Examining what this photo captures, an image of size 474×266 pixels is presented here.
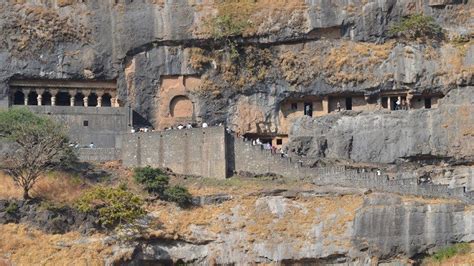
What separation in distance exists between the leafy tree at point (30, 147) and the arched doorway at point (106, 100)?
8620 mm

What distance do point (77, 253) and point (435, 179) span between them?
55.8 feet

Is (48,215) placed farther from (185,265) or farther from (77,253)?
(185,265)

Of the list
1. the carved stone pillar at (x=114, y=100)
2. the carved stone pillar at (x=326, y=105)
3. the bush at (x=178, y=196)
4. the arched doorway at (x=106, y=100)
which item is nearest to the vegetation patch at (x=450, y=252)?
the bush at (x=178, y=196)

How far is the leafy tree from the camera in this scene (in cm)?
4428

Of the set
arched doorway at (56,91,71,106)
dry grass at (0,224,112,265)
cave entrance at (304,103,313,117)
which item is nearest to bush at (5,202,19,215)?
dry grass at (0,224,112,265)

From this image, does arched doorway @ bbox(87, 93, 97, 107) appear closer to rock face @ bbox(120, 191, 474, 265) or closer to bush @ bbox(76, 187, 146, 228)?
bush @ bbox(76, 187, 146, 228)

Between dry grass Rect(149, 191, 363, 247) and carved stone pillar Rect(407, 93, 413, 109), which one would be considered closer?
dry grass Rect(149, 191, 363, 247)

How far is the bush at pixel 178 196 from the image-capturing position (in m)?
44.5

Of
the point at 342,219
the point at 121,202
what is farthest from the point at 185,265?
the point at 342,219

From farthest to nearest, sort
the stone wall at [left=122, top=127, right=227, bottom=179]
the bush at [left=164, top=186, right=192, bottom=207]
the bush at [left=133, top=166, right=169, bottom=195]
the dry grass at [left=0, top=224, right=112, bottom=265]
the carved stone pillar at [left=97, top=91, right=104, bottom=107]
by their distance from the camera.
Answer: the carved stone pillar at [left=97, top=91, right=104, bottom=107]
the stone wall at [left=122, top=127, right=227, bottom=179]
the bush at [left=133, top=166, right=169, bottom=195]
the bush at [left=164, top=186, right=192, bottom=207]
the dry grass at [left=0, top=224, right=112, bottom=265]

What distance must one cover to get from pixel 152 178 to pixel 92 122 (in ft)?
25.1

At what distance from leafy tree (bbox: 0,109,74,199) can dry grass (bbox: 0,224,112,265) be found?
226cm

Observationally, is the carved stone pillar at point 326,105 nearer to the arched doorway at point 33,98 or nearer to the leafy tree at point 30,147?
the leafy tree at point 30,147

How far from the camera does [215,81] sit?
5394 centimetres
